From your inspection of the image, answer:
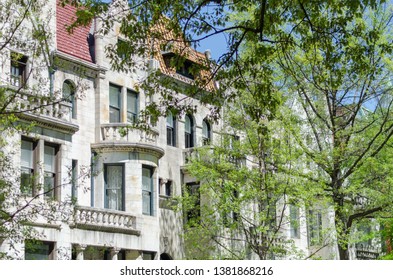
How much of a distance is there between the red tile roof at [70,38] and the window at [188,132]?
645 cm

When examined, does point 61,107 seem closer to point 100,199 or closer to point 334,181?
point 100,199

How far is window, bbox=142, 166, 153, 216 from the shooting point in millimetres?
32000

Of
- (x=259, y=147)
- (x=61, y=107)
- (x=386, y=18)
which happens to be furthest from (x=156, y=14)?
(x=386, y=18)

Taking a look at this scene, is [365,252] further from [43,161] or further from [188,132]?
[43,161]

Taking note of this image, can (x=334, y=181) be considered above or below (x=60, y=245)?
above

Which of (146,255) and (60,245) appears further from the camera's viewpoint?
(146,255)

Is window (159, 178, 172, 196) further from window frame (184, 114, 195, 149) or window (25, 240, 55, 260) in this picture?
window (25, 240, 55, 260)

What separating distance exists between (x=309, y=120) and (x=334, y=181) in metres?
2.67

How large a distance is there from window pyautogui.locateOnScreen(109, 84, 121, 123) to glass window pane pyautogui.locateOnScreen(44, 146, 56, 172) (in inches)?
177

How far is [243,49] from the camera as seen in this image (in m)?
33.3

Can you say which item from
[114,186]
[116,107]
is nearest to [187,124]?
[116,107]

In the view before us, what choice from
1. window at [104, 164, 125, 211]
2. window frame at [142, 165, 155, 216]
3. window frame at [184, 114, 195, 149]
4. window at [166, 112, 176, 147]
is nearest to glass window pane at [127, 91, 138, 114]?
window at [166, 112, 176, 147]

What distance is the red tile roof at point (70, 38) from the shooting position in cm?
3108

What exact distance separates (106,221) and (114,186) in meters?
2.05
